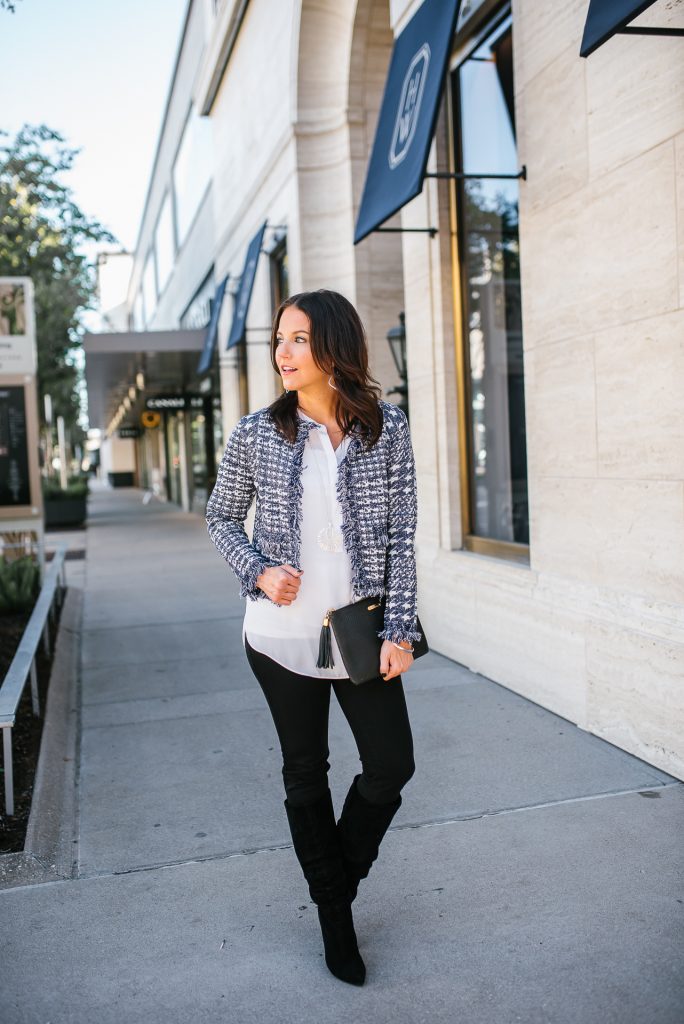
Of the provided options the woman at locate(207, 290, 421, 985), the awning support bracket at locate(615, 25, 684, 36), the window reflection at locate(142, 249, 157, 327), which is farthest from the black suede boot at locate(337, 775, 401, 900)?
the window reflection at locate(142, 249, 157, 327)

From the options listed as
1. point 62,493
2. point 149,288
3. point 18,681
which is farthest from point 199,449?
point 18,681

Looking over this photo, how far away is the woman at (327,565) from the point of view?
2602mm

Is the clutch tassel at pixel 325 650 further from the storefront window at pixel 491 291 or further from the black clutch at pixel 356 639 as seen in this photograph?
the storefront window at pixel 491 291

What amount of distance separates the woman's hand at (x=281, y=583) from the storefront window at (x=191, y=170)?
17.0 m

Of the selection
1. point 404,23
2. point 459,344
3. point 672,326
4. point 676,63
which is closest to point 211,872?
point 672,326

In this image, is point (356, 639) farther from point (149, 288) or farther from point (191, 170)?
point (149, 288)

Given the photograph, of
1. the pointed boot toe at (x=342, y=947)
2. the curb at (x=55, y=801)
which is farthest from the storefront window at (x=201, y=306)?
the pointed boot toe at (x=342, y=947)

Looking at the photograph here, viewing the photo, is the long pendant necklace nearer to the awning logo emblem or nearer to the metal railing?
the metal railing

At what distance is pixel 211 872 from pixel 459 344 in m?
4.34

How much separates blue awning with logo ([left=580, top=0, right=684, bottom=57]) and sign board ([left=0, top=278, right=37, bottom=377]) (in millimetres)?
5779

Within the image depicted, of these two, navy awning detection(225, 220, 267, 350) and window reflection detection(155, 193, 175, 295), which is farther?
window reflection detection(155, 193, 175, 295)

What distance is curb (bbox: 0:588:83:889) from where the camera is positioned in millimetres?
3412

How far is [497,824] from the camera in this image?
367 centimetres

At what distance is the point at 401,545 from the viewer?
269cm
